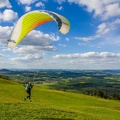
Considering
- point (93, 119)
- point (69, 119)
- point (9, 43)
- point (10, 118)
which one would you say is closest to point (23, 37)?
point (9, 43)

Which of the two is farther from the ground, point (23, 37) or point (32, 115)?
point (23, 37)

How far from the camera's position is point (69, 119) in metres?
24.7

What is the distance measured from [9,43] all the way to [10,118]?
6.81 metres

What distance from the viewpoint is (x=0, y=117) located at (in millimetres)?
22438

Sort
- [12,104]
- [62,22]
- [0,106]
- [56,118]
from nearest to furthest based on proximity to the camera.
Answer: [62,22], [56,118], [0,106], [12,104]

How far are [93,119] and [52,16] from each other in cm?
1230

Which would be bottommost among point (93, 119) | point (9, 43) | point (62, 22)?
point (93, 119)

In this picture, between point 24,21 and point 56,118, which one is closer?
point 24,21

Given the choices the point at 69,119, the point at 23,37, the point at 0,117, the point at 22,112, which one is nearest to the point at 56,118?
the point at 69,119

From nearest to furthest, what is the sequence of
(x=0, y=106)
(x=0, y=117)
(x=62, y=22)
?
(x=62, y=22)
(x=0, y=117)
(x=0, y=106)

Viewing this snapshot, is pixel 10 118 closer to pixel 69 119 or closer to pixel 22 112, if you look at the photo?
pixel 22 112

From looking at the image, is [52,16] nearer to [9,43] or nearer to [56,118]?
[9,43]

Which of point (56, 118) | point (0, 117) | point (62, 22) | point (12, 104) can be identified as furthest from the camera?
point (12, 104)

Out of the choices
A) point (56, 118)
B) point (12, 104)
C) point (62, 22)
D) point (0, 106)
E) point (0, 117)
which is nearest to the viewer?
point (62, 22)
